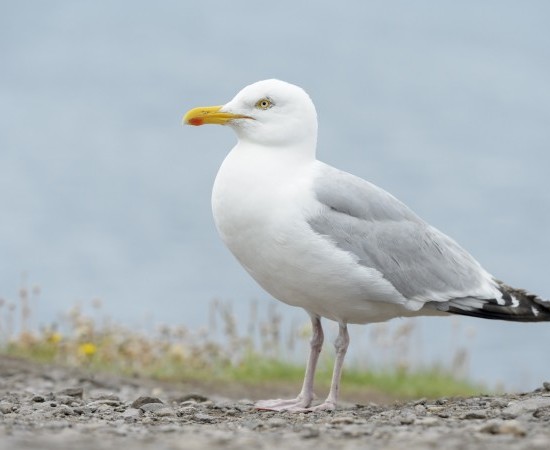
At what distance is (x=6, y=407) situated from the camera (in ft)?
22.9

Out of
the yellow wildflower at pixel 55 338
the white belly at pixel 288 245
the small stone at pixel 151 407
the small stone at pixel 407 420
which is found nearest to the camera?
the small stone at pixel 407 420

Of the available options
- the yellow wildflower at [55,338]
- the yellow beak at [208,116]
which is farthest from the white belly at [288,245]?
the yellow wildflower at [55,338]

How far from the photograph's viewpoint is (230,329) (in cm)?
1318

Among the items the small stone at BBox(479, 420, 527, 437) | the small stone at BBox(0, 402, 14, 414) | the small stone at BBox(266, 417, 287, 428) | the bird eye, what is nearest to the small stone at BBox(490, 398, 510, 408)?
the small stone at BBox(266, 417, 287, 428)

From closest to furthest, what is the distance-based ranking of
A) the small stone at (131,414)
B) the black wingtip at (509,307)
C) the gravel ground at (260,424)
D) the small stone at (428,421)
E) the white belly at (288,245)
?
the gravel ground at (260,424), the small stone at (428,421), the small stone at (131,414), the white belly at (288,245), the black wingtip at (509,307)

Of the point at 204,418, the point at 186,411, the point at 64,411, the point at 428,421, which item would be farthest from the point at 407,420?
the point at 64,411

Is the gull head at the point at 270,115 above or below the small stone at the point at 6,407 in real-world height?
above

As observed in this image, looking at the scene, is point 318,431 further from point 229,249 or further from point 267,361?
point 267,361

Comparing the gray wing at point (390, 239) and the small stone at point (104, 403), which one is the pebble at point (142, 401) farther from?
the gray wing at point (390, 239)

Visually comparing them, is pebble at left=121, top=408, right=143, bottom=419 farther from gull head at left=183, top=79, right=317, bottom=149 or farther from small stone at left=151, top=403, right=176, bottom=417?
gull head at left=183, top=79, right=317, bottom=149

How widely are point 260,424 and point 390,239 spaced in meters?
1.89

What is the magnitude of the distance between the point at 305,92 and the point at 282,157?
58 centimetres

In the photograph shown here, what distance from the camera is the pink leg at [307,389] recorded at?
7359mm

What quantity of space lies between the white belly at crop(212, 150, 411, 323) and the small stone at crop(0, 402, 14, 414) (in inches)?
71.4
